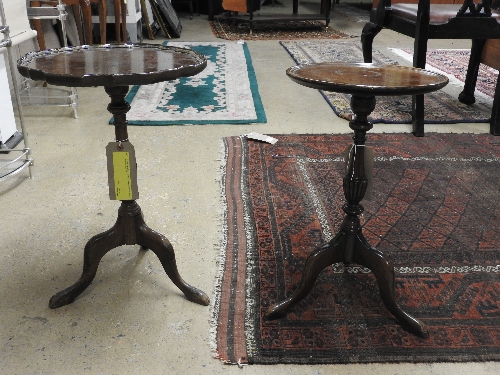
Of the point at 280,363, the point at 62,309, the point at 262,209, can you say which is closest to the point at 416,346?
the point at 280,363

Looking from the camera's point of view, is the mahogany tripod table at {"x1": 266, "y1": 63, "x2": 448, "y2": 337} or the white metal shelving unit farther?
the white metal shelving unit

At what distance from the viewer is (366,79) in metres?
1.25

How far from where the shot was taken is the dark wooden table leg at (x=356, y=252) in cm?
127

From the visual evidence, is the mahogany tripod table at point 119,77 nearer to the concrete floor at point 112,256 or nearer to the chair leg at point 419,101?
the concrete floor at point 112,256

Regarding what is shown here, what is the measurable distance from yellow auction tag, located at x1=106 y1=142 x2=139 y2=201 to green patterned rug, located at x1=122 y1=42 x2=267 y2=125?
58.9 inches

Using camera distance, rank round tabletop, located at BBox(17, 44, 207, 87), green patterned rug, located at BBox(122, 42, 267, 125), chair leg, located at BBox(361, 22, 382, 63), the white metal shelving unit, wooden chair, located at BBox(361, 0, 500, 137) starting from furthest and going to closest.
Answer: chair leg, located at BBox(361, 22, 382, 63) < green patterned rug, located at BBox(122, 42, 267, 125) < wooden chair, located at BBox(361, 0, 500, 137) < the white metal shelving unit < round tabletop, located at BBox(17, 44, 207, 87)

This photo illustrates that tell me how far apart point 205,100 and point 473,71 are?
1689 mm

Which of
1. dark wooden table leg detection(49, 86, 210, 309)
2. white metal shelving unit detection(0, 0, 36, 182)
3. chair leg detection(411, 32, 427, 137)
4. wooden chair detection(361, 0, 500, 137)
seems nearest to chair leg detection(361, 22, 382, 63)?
wooden chair detection(361, 0, 500, 137)

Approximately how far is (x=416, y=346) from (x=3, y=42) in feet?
5.73

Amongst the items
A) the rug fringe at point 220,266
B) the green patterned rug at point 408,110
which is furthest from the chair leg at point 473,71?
the rug fringe at point 220,266

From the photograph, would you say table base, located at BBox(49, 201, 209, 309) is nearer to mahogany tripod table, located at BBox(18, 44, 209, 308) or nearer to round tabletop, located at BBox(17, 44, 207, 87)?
mahogany tripod table, located at BBox(18, 44, 209, 308)

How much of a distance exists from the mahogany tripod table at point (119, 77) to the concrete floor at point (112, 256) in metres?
0.06

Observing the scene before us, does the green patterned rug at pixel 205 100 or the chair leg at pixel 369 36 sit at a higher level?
the chair leg at pixel 369 36

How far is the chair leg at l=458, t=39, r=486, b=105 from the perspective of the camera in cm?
315
